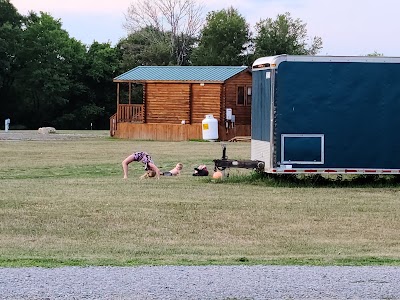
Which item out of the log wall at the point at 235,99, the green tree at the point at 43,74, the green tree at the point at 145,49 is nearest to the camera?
the log wall at the point at 235,99

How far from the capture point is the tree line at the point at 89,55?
221 feet

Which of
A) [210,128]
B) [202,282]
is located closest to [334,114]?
[202,282]

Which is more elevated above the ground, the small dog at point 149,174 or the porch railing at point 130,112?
the porch railing at point 130,112

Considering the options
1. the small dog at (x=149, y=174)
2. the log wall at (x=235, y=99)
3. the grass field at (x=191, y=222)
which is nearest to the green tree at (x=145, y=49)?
the log wall at (x=235, y=99)

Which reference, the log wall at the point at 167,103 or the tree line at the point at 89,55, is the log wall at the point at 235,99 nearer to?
the log wall at the point at 167,103

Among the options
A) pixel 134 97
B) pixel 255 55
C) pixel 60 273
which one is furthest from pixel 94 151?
pixel 255 55

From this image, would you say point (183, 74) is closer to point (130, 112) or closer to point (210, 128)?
point (130, 112)

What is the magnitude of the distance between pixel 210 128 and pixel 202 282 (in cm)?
2999

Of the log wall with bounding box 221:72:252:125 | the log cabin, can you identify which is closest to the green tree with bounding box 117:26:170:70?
Answer: the log cabin

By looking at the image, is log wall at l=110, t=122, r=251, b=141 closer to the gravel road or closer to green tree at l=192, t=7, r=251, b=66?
green tree at l=192, t=7, r=251, b=66

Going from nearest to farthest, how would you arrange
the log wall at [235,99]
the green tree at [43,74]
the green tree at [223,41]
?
the log wall at [235,99] → the green tree at [43,74] → the green tree at [223,41]

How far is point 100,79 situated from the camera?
232 feet

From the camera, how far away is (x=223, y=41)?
71.2m

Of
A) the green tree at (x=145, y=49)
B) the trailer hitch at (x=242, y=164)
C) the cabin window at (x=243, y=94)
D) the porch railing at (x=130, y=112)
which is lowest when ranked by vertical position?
the trailer hitch at (x=242, y=164)
